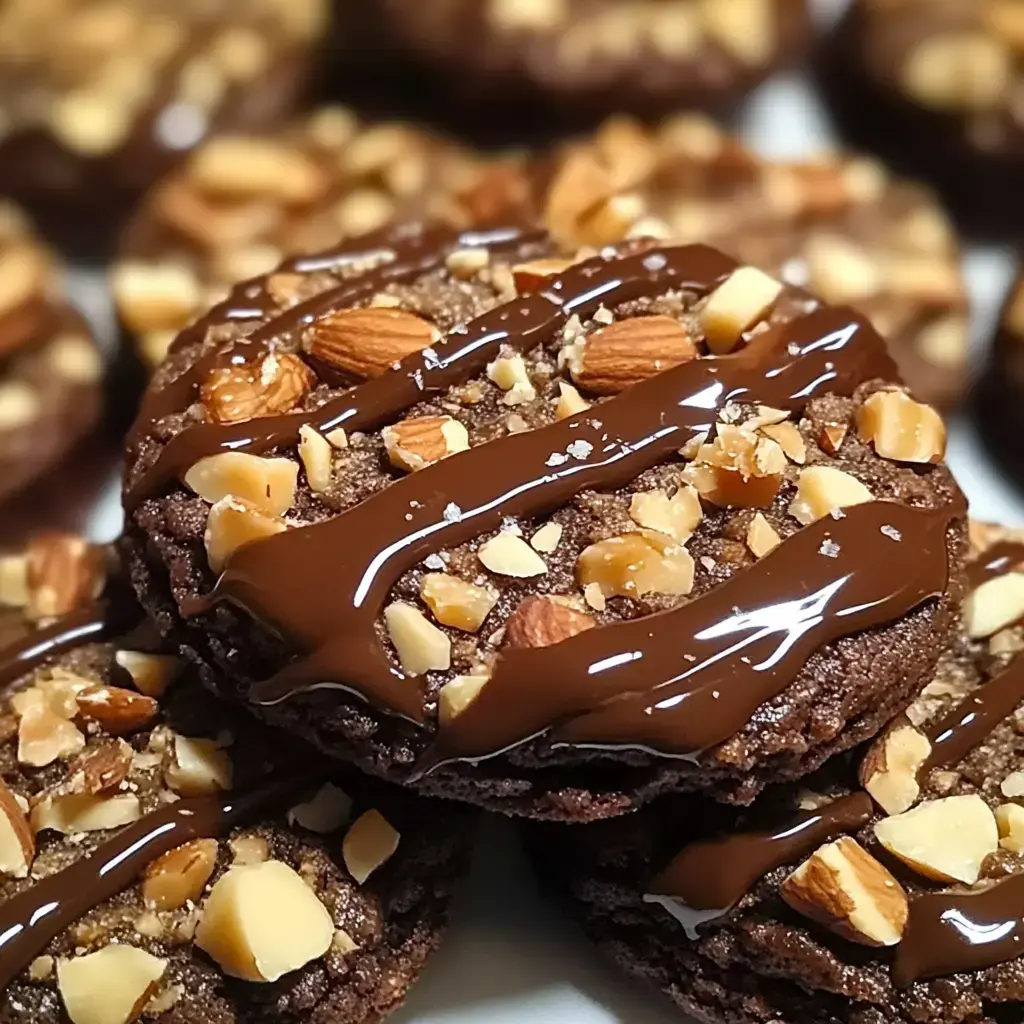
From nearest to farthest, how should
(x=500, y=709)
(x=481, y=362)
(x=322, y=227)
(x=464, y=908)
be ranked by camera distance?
(x=500, y=709)
(x=481, y=362)
(x=464, y=908)
(x=322, y=227)

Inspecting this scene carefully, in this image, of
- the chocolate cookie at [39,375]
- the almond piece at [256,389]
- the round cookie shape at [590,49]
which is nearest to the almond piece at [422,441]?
the almond piece at [256,389]

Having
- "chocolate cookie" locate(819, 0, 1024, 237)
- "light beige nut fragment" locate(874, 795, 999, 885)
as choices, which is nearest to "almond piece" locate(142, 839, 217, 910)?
"light beige nut fragment" locate(874, 795, 999, 885)

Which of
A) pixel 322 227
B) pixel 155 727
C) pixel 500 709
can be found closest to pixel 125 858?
pixel 155 727

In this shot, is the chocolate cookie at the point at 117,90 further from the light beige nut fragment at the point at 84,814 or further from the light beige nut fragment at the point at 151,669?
the light beige nut fragment at the point at 84,814

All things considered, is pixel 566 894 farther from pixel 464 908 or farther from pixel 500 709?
pixel 500 709

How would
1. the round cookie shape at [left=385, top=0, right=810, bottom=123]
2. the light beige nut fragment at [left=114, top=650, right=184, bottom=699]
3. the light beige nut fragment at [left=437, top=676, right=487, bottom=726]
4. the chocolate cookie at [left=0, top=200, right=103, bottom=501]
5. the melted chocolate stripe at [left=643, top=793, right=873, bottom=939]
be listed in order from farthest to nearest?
the round cookie shape at [left=385, top=0, right=810, bottom=123] → the chocolate cookie at [left=0, top=200, right=103, bottom=501] → the light beige nut fragment at [left=114, top=650, right=184, bottom=699] → the melted chocolate stripe at [left=643, top=793, right=873, bottom=939] → the light beige nut fragment at [left=437, top=676, right=487, bottom=726]

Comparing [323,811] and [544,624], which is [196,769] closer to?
[323,811]

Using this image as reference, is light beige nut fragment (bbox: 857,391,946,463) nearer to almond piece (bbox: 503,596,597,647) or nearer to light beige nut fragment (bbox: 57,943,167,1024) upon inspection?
almond piece (bbox: 503,596,597,647)
